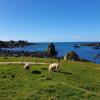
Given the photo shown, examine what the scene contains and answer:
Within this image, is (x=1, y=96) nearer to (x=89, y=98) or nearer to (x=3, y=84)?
(x=3, y=84)

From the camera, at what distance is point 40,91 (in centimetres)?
2386

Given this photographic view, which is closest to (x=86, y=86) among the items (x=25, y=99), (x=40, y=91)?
(x=40, y=91)

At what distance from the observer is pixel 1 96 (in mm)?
21734

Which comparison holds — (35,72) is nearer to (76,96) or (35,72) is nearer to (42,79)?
(42,79)

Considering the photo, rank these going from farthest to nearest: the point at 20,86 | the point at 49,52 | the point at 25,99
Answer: the point at 49,52 < the point at 20,86 < the point at 25,99

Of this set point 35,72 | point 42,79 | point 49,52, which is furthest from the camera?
point 49,52

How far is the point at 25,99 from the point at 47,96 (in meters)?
2.24

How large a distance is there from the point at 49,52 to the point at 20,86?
7249 cm

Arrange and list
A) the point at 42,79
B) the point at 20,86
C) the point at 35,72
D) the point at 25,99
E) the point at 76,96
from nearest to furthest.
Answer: the point at 25,99 < the point at 76,96 < the point at 20,86 < the point at 42,79 < the point at 35,72

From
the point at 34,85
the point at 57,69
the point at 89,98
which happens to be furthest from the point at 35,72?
the point at 89,98

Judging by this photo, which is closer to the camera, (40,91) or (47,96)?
(47,96)

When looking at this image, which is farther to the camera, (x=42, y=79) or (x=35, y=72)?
(x=35, y=72)

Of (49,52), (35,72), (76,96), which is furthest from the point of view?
(49,52)

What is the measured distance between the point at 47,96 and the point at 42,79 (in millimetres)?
8839
